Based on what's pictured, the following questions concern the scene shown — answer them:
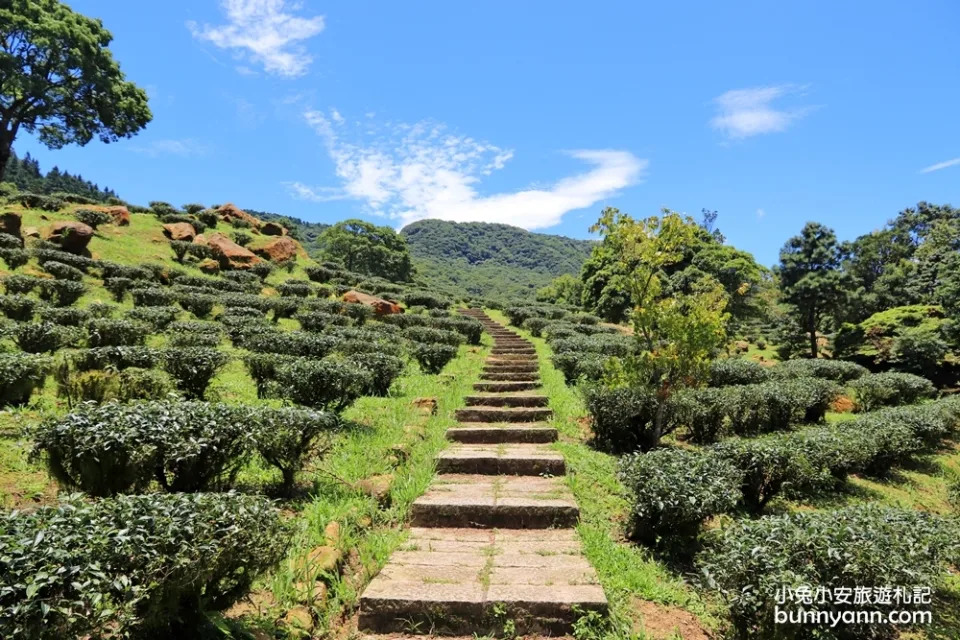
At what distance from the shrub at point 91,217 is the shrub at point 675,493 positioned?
34316 mm

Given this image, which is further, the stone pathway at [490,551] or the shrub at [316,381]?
the shrub at [316,381]

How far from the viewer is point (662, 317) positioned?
24.4 feet

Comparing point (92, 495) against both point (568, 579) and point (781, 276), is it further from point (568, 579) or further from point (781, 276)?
point (781, 276)

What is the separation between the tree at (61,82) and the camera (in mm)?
23812

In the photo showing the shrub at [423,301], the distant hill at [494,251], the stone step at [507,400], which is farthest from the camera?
the distant hill at [494,251]

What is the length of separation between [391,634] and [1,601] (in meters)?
2.58

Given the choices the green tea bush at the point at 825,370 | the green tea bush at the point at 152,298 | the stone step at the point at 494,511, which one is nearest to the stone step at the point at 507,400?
the stone step at the point at 494,511

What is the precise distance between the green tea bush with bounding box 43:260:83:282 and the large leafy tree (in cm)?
3948

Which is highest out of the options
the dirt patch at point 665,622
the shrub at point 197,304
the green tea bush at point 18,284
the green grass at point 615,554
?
the green tea bush at point 18,284

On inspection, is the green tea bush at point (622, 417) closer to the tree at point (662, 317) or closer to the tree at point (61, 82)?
the tree at point (662, 317)

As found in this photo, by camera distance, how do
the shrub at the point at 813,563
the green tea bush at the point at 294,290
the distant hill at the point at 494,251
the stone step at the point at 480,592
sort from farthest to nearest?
the distant hill at the point at 494,251
the green tea bush at the point at 294,290
the stone step at the point at 480,592
the shrub at the point at 813,563

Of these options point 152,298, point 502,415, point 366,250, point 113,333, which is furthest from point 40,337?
point 366,250

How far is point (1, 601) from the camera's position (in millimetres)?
2045

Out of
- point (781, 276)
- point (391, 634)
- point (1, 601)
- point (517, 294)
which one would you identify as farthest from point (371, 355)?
point (517, 294)
